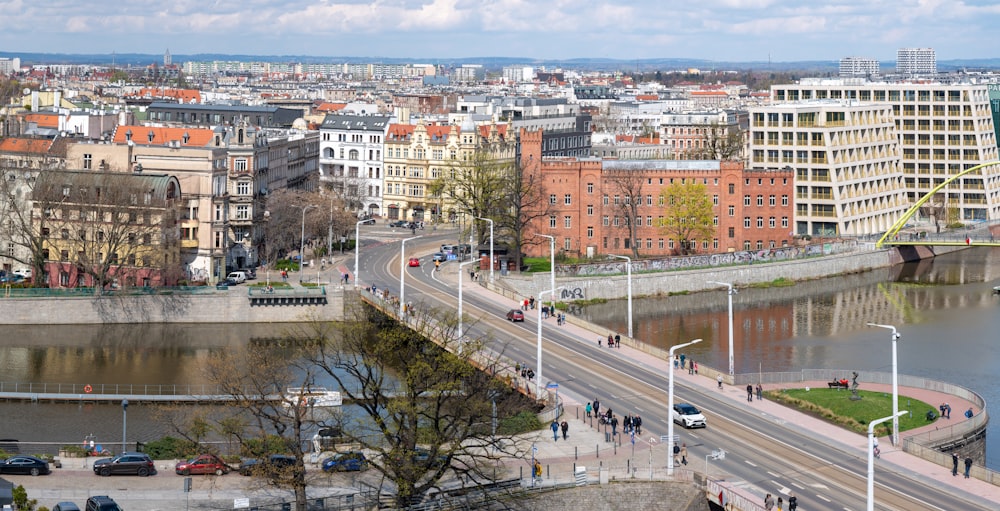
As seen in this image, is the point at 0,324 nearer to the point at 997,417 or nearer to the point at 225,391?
the point at 225,391

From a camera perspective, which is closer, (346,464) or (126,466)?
(126,466)

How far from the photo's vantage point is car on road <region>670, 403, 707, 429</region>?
7262 centimetres

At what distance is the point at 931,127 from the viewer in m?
177

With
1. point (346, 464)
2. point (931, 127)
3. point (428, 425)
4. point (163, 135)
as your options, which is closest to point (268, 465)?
point (346, 464)

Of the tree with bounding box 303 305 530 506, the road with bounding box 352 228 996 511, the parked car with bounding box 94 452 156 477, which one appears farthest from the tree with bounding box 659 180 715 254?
the parked car with bounding box 94 452 156 477

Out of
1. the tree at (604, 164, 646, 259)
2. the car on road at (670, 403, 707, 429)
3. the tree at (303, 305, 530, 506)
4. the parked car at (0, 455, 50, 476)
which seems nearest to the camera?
the tree at (303, 305, 530, 506)

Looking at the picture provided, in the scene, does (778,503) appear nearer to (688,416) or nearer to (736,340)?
(688,416)

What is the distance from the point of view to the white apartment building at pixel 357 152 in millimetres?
171250

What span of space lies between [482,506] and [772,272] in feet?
251

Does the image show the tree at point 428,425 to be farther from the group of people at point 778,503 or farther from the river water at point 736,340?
the river water at point 736,340

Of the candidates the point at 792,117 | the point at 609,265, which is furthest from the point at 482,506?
the point at 792,117

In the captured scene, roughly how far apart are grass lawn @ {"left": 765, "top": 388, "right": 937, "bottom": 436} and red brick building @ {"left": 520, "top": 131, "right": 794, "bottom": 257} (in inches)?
2229

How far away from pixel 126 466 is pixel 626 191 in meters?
80.3

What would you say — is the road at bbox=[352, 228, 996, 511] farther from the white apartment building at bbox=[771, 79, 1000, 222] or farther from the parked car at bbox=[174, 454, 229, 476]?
the white apartment building at bbox=[771, 79, 1000, 222]
